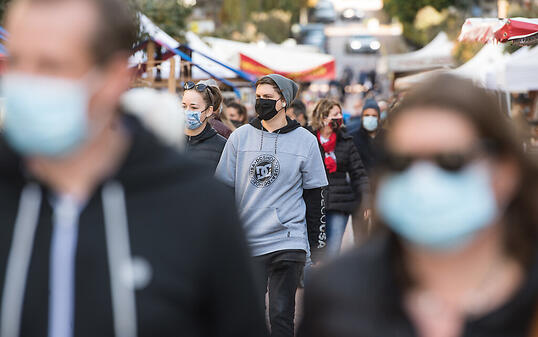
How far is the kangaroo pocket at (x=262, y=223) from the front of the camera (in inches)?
227

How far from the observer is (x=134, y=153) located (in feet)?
7.36

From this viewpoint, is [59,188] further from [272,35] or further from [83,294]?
[272,35]

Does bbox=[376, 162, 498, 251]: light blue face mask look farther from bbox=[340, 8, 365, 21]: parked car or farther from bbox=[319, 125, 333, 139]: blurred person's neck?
bbox=[340, 8, 365, 21]: parked car

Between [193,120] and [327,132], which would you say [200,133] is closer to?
[193,120]

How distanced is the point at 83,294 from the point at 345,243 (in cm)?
813

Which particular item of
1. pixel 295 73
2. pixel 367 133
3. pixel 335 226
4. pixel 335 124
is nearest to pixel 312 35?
pixel 295 73

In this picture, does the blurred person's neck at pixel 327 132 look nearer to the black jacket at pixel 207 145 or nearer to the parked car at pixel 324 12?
the black jacket at pixel 207 145

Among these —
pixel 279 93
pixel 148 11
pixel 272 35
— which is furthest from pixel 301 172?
pixel 272 35

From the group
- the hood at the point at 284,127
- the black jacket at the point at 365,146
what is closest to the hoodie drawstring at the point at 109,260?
the hood at the point at 284,127

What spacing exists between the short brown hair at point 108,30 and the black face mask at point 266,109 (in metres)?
3.95

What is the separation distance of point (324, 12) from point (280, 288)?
64996 mm

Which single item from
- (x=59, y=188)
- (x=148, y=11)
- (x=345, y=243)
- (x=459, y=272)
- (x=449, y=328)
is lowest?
(x=345, y=243)

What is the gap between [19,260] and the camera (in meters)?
2.15

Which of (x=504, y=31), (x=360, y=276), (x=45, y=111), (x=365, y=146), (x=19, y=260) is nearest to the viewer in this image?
(x=45, y=111)
